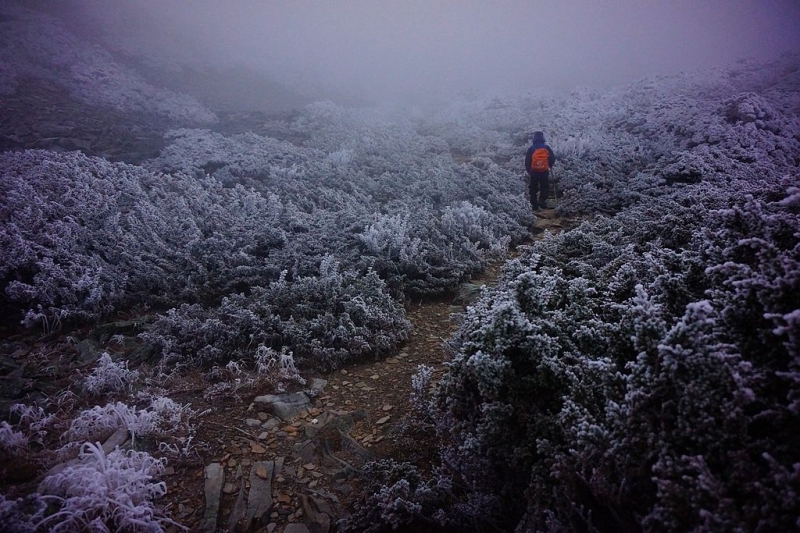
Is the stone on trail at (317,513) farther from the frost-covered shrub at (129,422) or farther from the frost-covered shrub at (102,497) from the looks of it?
the frost-covered shrub at (129,422)

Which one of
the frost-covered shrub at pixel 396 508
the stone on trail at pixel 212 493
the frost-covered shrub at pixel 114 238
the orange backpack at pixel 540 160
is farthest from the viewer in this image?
the orange backpack at pixel 540 160

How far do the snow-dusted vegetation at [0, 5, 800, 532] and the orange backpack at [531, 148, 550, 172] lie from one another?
3.45ft

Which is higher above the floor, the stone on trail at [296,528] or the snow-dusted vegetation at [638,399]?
the snow-dusted vegetation at [638,399]

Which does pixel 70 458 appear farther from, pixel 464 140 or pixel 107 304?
pixel 464 140

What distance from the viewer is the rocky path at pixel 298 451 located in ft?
10.5

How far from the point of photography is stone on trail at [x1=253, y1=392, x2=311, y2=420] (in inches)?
170

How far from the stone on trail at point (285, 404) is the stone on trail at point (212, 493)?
80cm

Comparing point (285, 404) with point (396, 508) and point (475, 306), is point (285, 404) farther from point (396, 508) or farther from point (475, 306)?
point (475, 306)

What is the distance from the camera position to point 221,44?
110ft

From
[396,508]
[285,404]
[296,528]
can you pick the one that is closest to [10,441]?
[285,404]

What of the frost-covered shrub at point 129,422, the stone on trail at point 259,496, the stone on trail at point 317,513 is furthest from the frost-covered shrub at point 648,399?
the frost-covered shrub at point 129,422

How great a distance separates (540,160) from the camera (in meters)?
10.3

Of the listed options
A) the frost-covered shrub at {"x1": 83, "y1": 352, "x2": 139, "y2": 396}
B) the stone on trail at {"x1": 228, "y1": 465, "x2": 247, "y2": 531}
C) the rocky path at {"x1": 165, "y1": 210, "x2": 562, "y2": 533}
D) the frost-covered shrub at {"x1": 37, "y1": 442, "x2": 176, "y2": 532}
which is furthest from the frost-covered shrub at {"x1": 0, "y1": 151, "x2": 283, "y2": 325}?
the stone on trail at {"x1": 228, "y1": 465, "x2": 247, "y2": 531}

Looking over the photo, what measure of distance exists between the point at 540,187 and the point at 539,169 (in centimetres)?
53
